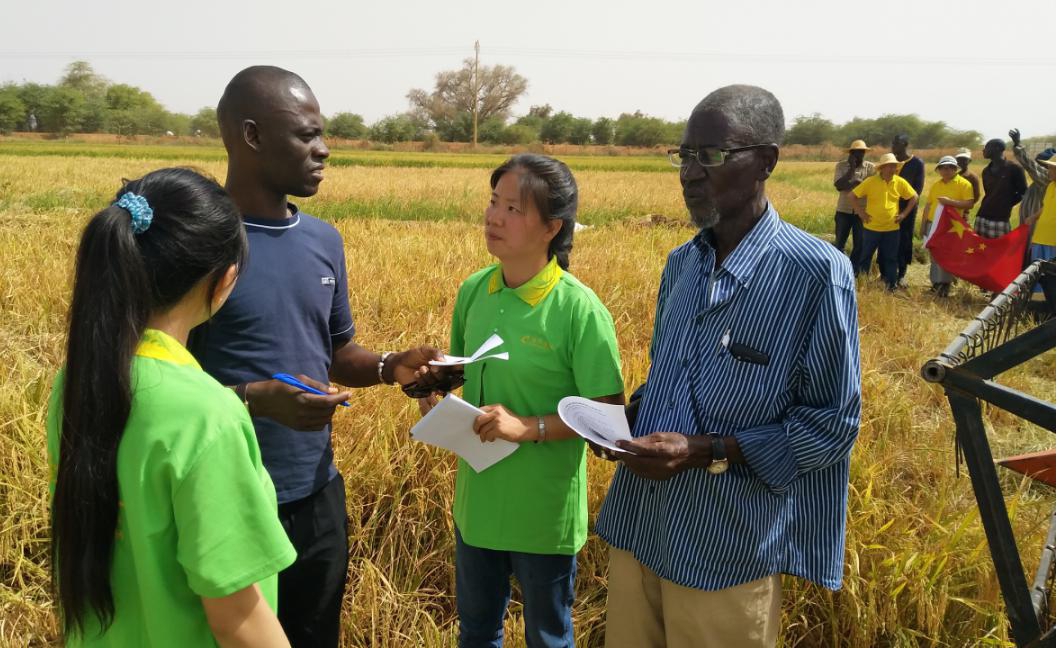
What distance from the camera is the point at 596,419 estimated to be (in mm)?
1692

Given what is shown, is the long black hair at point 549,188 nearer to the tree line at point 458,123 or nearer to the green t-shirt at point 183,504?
the green t-shirt at point 183,504

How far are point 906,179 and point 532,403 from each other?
9.05m

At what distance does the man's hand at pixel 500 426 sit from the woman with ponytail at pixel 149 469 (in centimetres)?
74

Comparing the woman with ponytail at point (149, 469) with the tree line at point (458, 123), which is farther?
the tree line at point (458, 123)

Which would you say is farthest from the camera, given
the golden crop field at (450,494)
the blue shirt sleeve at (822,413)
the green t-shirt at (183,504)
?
the golden crop field at (450,494)

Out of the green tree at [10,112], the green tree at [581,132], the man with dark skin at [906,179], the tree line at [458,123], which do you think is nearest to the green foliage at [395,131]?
→ the tree line at [458,123]

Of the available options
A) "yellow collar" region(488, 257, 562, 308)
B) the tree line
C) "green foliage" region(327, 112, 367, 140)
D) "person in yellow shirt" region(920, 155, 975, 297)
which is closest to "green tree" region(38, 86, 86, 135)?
the tree line

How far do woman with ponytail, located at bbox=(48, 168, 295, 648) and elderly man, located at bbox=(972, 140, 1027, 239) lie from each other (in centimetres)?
873

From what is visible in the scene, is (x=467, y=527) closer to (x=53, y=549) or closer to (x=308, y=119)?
(x=53, y=549)

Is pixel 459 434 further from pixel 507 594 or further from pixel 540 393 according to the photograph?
pixel 507 594

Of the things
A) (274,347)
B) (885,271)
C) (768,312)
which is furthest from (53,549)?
(885,271)

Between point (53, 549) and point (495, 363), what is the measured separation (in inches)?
45.0

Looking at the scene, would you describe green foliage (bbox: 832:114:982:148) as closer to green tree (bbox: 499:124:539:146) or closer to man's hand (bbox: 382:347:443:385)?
green tree (bbox: 499:124:539:146)

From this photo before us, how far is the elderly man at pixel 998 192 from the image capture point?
25.8 ft
